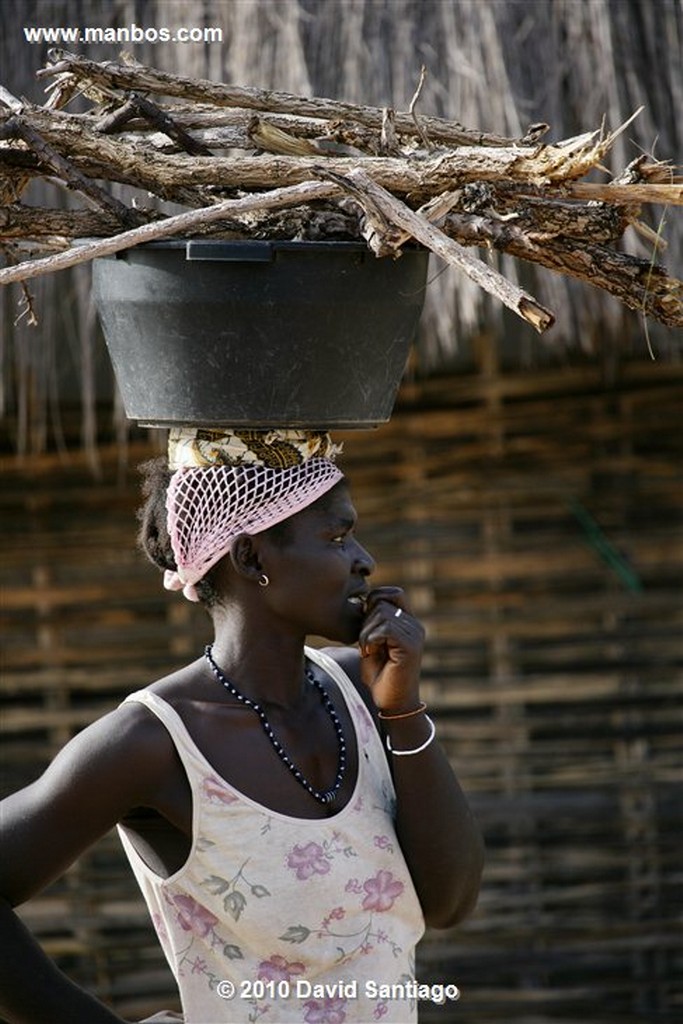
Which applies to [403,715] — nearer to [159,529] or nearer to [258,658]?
[258,658]

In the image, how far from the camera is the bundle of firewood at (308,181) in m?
2.02

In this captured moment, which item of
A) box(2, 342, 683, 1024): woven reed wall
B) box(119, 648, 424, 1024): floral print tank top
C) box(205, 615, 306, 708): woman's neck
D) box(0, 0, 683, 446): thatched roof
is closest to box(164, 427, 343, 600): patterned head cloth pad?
box(205, 615, 306, 708): woman's neck

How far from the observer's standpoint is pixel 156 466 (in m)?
2.38

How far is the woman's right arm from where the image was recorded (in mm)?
2162

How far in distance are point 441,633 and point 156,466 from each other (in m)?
2.47

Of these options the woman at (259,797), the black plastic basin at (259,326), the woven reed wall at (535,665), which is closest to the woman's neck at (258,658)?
the woman at (259,797)

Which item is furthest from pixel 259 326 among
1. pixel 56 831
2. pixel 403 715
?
pixel 56 831

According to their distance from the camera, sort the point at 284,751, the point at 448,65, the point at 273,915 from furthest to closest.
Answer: the point at 448,65
the point at 284,751
the point at 273,915

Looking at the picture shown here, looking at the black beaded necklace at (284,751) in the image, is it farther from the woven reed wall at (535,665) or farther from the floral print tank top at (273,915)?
the woven reed wall at (535,665)

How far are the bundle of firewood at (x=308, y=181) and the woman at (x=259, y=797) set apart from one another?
0.33 metres

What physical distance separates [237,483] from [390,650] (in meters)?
0.32

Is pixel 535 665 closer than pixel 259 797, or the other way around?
pixel 259 797

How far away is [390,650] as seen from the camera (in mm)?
2258

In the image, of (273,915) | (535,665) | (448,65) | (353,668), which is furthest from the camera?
(535,665)
